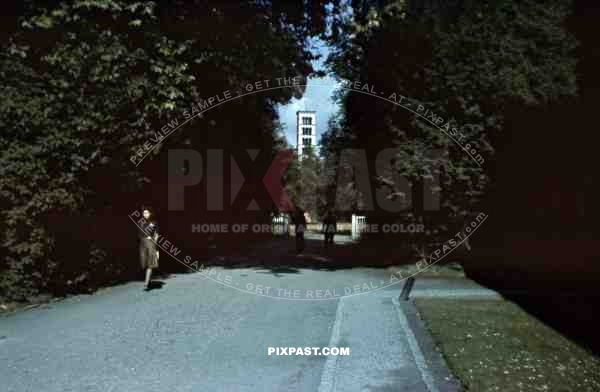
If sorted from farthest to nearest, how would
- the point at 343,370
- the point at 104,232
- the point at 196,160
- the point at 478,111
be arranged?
the point at 196,160
the point at 478,111
the point at 104,232
the point at 343,370

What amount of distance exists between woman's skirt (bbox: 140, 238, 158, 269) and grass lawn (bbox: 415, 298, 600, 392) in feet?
19.6

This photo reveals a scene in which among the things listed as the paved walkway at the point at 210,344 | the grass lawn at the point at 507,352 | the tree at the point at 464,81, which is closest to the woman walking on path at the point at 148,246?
the paved walkway at the point at 210,344

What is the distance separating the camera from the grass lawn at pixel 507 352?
5809 millimetres

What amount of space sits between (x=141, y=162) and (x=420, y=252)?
863cm

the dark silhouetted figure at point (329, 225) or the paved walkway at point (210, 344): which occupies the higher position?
the dark silhouetted figure at point (329, 225)

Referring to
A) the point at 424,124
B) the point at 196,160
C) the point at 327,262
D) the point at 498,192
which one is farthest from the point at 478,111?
the point at 196,160

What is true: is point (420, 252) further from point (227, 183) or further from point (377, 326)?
point (227, 183)

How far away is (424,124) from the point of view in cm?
1578

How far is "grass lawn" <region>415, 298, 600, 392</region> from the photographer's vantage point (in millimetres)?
5809

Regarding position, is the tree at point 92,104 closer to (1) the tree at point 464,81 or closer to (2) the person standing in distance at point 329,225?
(1) the tree at point 464,81

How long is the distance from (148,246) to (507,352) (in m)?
8.08

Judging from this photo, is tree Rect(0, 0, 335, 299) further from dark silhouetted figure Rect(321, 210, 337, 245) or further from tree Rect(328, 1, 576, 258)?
dark silhouetted figure Rect(321, 210, 337, 245)

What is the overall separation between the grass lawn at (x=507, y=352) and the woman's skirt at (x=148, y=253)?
5.97 metres

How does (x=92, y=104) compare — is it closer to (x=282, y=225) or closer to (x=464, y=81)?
(x=464, y=81)
